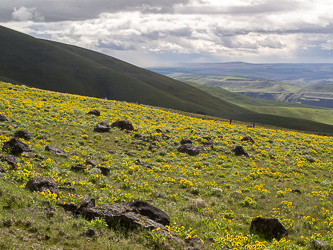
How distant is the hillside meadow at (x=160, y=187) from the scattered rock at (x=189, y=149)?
0.60 metres

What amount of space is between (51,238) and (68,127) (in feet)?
63.1

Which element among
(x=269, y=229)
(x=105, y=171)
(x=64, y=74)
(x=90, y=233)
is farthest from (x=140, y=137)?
(x=64, y=74)

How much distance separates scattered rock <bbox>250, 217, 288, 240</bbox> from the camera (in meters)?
10.4

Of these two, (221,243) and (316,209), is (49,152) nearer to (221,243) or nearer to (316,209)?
(221,243)

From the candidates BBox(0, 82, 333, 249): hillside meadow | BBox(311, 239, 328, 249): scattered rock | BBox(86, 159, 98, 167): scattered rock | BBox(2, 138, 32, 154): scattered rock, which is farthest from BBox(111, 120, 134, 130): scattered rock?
BBox(311, 239, 328, 249): scattered rock

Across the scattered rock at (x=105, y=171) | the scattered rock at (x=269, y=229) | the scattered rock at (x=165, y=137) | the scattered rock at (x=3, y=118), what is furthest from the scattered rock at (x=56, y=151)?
the scattered rock at (x=269, y=229)

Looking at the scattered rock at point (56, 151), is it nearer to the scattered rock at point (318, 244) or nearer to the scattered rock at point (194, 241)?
the scattered rock at point (194, 241)

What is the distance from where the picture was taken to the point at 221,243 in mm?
9156

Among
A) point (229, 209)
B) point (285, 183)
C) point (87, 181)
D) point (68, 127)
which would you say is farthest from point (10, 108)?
point (285, 183)

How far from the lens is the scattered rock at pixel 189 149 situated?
2369cm

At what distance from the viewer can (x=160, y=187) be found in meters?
14.8

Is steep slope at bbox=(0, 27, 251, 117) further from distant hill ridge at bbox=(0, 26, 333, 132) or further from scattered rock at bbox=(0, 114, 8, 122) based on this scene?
scattered rock at bbox=(0, 114, 8, 122)

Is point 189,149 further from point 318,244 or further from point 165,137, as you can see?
point 318,244

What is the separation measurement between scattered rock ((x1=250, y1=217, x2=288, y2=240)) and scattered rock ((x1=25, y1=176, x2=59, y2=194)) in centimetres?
925
